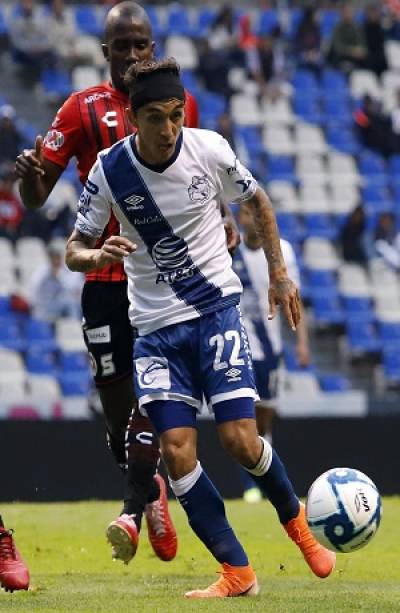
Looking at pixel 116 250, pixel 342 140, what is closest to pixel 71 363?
pixel 342 140

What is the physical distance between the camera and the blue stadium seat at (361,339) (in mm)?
20484

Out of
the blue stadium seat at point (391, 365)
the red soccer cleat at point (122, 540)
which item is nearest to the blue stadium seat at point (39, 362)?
the blue stadium seat at point (391, 365)

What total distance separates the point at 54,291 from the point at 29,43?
6024mm

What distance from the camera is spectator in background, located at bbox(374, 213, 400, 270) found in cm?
2167

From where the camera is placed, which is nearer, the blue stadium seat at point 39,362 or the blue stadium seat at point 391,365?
the blue stadium seat at point 39,362

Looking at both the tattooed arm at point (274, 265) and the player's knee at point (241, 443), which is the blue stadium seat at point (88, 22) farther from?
the player's knee at point (241, 443)

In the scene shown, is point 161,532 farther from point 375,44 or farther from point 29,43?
point 375,44

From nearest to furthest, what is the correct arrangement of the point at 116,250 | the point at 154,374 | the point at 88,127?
the point at 116,250
the point at 154,374
the point at 88,127

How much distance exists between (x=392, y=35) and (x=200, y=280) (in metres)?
20.9

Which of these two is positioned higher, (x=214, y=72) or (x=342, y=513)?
(x=214, y=72)

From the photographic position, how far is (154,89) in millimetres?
6848

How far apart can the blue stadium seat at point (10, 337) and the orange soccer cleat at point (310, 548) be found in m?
11.6

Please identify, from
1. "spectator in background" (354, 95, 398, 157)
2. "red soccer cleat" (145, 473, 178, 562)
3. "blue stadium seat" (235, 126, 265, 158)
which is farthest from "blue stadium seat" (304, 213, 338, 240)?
"red soccer cleat" (145, 473, 178, 562)

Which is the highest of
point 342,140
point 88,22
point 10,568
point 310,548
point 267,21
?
point 88,22
